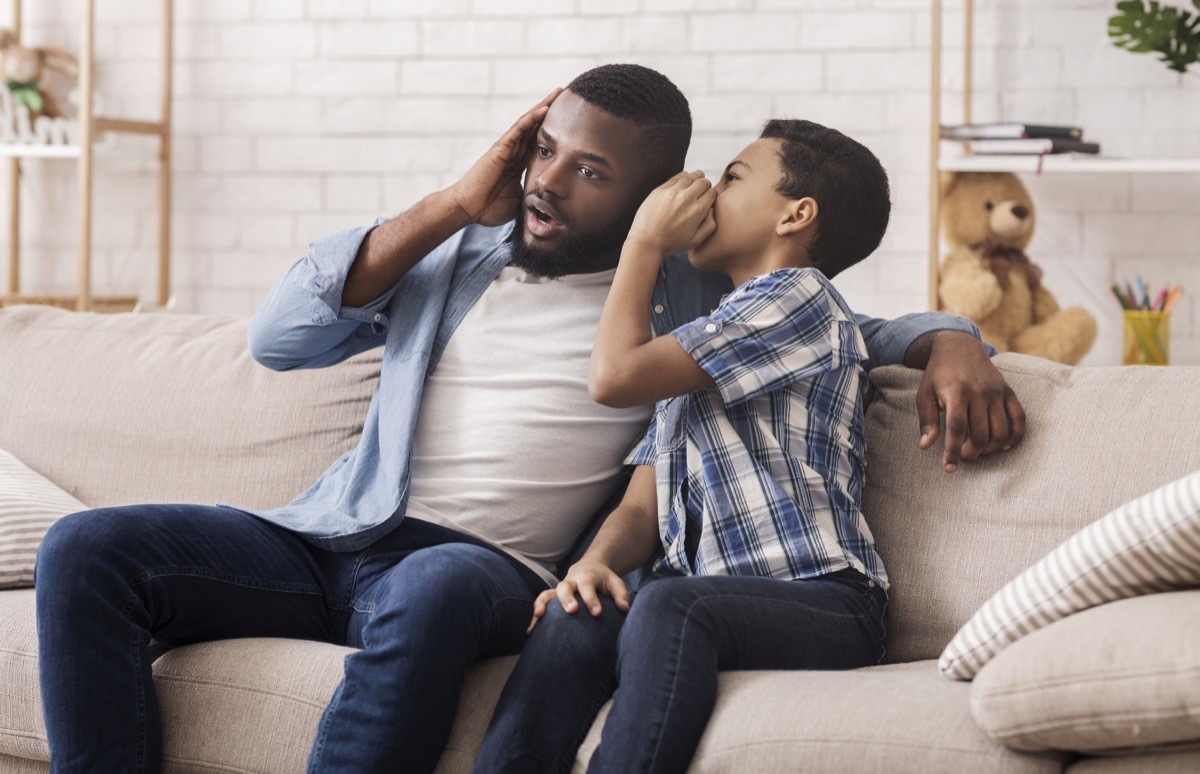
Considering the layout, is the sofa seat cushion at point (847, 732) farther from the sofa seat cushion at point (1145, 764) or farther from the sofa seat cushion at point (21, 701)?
the sofa seat cushion at point (21, 701)

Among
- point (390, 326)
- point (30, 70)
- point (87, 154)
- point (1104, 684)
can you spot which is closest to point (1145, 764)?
point (1104, 684)

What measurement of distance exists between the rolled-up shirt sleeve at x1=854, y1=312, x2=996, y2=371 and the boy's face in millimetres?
242

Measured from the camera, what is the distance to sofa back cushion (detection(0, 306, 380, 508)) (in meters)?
1.99

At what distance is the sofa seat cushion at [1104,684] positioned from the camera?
1109mm

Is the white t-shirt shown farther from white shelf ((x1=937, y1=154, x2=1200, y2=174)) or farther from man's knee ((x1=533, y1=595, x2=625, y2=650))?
white shelf ((x1=937, y1=154, x2=1200, y2=174))

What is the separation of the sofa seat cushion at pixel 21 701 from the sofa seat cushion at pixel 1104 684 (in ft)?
3.50

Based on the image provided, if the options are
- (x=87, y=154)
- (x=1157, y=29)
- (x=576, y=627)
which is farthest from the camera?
(x=87, y=154)

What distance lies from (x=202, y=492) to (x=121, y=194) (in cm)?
176

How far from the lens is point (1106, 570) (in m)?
1.25

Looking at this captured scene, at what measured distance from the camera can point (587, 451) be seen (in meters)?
1.68

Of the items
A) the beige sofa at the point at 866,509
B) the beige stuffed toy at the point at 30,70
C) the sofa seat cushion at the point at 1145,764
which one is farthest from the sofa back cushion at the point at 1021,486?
the beige stuffed toy at the point at 30,70

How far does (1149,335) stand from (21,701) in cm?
219

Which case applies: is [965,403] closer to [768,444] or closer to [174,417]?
[768,444]

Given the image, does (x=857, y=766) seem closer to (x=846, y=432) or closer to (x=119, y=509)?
(x=846, y=432)
